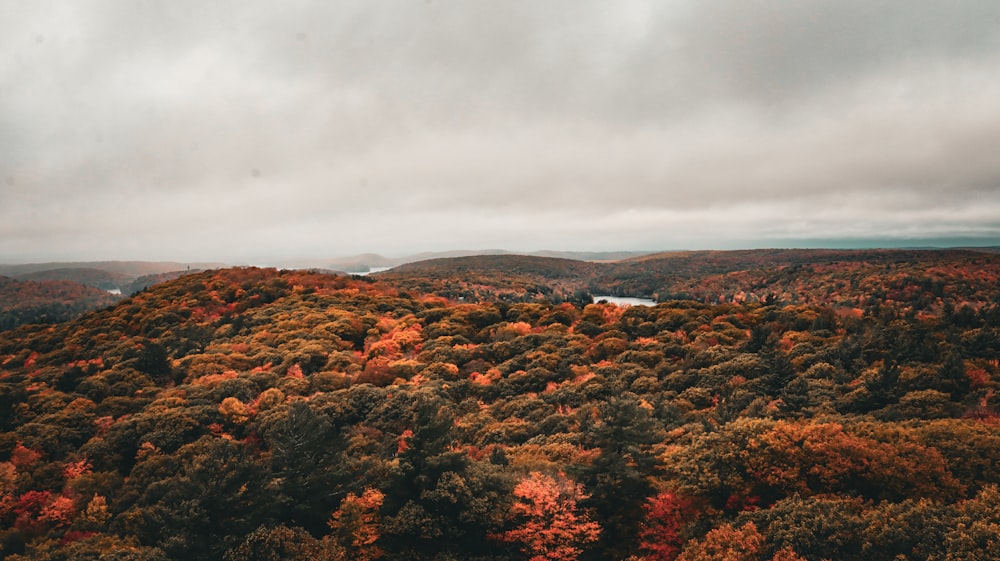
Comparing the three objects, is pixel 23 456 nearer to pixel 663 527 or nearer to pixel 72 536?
pixel 72 536

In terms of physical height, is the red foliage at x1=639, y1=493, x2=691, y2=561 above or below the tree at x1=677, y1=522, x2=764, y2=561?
below

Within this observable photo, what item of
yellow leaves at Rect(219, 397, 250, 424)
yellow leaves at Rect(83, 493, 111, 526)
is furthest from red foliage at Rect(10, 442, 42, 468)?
yellow leaves at Rect(219, 397, 250, 424)

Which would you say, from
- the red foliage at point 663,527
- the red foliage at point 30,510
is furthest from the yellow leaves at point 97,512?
the red foliage at point 663,527

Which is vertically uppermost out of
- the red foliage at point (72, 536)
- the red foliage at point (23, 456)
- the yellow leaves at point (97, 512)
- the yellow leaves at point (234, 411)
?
the yellow leaves at point (234, 411)

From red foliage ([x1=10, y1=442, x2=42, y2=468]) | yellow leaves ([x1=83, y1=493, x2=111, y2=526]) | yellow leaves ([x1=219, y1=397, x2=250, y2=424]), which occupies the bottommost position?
yellow leaves ([x1=83, y1=493, x2=111, y2=526])

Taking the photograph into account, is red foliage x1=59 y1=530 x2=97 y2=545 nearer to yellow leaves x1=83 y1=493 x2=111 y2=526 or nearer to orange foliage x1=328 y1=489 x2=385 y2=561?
yellow leaves x1=83 y1=493 x2=111 y2=526

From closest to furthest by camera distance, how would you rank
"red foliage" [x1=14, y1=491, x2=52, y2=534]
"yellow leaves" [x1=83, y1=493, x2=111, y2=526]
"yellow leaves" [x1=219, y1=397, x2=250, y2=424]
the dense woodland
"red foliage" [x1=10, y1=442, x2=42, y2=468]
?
the dense woodland
"yellow leaves" [x1=83, y1=493, x2=111, y2=526]
"red foliage" [x1=14, y1=491, x2=52, y2=534]
"red foliage" [x1=10, y1=442, x2=42, y2=468]
"yellow leaves" [x1=219, y1=397, x2=250, y2=424]

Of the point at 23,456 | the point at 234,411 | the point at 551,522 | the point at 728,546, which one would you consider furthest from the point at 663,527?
the point at 23,456

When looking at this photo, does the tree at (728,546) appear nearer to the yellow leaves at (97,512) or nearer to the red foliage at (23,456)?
the yellow leaves at (97,512)

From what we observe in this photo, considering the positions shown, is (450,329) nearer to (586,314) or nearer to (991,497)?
(586,314)

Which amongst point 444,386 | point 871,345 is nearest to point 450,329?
point 444,386
